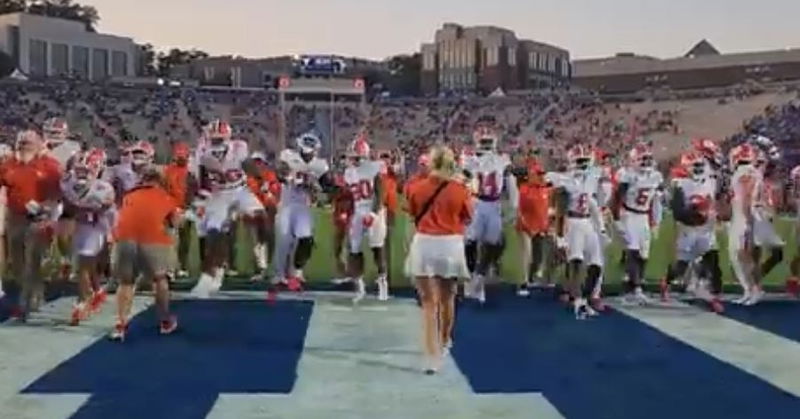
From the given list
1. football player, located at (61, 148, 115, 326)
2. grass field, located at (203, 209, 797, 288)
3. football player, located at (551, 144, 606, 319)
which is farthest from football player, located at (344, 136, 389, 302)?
football player, located at (61, 148, 115, 326)

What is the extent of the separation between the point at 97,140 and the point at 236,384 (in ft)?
176

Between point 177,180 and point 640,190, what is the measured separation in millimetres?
6350

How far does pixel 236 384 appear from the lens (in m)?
9.04

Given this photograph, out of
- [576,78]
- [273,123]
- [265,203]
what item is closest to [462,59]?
[576,78]

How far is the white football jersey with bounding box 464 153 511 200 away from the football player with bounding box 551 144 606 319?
1382mm

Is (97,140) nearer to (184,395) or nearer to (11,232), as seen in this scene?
(11,232)

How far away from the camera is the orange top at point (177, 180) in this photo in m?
15.6

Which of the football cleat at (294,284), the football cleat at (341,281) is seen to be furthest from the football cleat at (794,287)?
the football cleat at (294,284)

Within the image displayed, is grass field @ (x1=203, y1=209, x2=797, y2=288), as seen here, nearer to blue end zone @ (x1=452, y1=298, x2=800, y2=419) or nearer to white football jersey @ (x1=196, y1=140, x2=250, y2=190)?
white football jersey @ (x1=196, y1=140, x2=250, y2=190)

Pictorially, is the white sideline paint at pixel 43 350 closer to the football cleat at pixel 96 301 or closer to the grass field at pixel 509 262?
the football cleat at pixel 96 301

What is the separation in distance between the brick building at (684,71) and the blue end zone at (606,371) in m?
76.6

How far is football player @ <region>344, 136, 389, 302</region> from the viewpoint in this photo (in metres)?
14.8

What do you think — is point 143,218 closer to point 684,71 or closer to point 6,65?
point 6,65

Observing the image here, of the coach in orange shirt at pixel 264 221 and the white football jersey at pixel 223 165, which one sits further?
the coach in orange shirt at pixel 264 221
